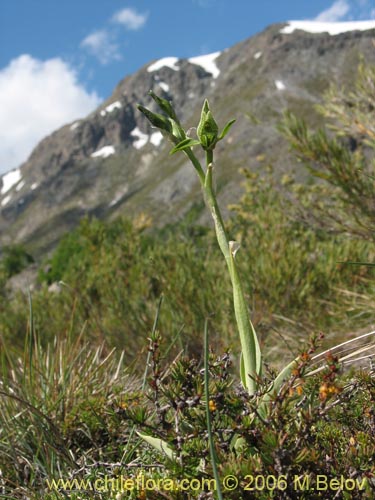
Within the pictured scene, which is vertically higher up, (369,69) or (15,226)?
(15,226)

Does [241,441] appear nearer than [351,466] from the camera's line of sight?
No

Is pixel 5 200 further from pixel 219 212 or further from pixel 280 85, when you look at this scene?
pixel 219 212

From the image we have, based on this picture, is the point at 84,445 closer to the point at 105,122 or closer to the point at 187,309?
the point at 187,309

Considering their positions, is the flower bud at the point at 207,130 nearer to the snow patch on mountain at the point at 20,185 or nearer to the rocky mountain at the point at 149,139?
the rocky mountain at the point at 149,139

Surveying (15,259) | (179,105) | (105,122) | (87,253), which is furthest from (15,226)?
(87,253)

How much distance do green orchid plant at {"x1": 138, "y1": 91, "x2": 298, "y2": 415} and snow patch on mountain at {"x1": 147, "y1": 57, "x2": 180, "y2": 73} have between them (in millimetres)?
191071

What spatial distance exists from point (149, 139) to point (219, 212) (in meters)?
A: 177

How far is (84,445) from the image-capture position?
188cm

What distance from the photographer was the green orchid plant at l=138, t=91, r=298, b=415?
1.19 metres

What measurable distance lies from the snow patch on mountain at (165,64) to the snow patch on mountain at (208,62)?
228 inches

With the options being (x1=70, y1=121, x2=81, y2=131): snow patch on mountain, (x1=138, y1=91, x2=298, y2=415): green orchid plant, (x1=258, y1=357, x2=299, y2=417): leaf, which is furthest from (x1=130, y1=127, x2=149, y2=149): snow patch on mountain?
(x1=258, y1=357, x2=299, y2=417): leaf

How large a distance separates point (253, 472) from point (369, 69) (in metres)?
3.78

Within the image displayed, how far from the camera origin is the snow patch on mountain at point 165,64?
184m

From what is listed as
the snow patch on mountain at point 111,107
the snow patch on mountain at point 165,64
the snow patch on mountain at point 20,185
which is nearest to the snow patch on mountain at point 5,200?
the snow patch on mountain at point 20,185
